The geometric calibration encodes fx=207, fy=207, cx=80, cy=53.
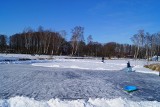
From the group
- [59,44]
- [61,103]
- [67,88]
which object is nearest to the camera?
[61,103]

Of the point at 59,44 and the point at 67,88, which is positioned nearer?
the point at 67,88

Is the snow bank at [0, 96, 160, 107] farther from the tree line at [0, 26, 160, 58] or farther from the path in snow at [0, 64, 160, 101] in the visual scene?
the tree line at [0, 26, 160, 58]

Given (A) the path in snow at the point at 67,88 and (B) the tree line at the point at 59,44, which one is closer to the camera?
(A) the path in snow at the point at 67,88

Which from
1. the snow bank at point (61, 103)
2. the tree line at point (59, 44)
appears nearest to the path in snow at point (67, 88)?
the snow bank at point (61, 103)

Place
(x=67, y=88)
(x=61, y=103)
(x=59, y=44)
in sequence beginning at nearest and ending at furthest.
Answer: (x=61, y=103) < (x=67, y=88) < (x=59, y=44)

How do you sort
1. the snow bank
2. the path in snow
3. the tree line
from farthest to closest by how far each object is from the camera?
the tree line, the path in snow, the snow bank

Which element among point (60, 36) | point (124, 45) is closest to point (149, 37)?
point (60, 36)

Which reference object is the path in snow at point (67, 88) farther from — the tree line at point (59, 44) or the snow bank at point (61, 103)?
the tree line at point (59, 44)

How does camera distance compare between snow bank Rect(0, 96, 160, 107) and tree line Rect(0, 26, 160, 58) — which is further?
tree line Rect(0, 26, 160, 58)

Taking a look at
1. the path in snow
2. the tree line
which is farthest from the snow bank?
the tree line

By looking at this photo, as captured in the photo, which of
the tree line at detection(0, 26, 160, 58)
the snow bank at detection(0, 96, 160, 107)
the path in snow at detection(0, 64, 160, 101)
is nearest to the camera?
the snow bank at detection(0, 96, 160, 107)

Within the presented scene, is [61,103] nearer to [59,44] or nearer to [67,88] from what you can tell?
[67,88]

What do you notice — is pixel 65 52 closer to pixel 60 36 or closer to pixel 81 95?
pixel 60 36

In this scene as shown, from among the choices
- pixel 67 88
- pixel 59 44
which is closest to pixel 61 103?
pixel 67 88
